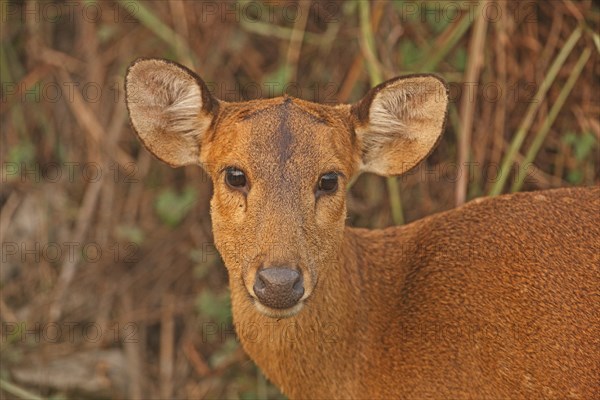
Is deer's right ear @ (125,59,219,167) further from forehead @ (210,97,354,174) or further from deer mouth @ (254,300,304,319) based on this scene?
deer mouth @ (254,300,304,319)

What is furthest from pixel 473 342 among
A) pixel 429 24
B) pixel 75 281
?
pixel 75 281

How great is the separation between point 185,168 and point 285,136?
3.09 meters

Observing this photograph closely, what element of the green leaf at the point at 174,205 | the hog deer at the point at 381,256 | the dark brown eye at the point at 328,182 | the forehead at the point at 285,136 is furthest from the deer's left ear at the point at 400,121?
the green leaf at the point at 174,205

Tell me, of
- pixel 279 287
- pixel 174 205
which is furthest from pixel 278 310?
pixel 174 205

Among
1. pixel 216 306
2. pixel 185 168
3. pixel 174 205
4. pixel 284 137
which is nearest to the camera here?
pixel 284 137

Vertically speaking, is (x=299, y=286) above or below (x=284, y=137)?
below

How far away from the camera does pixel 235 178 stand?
3.89m

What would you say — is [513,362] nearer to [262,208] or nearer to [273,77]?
[262,208]

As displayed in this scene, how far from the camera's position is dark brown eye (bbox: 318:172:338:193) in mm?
3877

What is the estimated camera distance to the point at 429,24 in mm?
6387

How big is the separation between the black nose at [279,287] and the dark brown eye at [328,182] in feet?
1.64

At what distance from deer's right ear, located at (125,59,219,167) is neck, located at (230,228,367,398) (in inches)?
27.9

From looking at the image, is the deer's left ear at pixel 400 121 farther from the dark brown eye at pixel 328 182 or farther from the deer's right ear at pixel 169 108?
the deer's right ear at pixel 169 108

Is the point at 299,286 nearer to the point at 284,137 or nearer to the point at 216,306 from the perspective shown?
the point at 284,137
